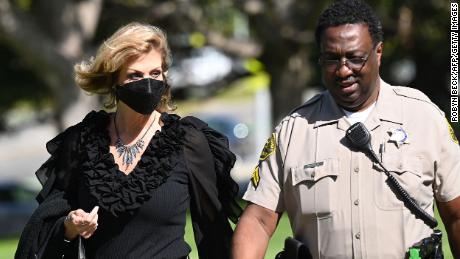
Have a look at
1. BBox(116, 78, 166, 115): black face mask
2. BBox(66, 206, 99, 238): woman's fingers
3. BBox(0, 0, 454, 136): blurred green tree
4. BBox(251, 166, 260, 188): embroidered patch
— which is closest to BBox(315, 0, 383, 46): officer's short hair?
BBox(251, 166, 260, 188): embroidered patch

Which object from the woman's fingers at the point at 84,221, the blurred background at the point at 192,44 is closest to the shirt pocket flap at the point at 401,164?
A: the woman's fingers at the point at 84,221

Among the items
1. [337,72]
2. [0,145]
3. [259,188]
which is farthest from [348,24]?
[0,145]

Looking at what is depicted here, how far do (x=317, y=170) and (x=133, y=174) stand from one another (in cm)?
99

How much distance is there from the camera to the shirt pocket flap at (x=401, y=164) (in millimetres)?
4215

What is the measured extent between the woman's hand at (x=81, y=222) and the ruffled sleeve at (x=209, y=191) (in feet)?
1.71

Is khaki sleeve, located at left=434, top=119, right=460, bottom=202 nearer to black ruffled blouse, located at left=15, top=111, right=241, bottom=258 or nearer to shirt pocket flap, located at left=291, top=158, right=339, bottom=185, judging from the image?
shirt pocket flap, located at left=291, top=158, right=339, bottom=185

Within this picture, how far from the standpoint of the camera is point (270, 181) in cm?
441

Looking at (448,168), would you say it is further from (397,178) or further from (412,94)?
(412,94)

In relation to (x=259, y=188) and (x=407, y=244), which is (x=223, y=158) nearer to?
(x=259, y=188)

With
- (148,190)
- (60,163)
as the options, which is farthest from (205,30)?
(148,190)

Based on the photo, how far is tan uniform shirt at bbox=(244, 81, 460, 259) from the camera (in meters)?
4.19

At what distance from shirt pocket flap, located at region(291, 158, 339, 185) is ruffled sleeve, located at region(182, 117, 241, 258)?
0.70 metres

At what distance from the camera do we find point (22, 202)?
67.0 feet

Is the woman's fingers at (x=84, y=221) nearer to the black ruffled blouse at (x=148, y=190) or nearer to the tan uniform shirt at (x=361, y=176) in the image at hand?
the black ruffled blouse at (x=148, y=190)
